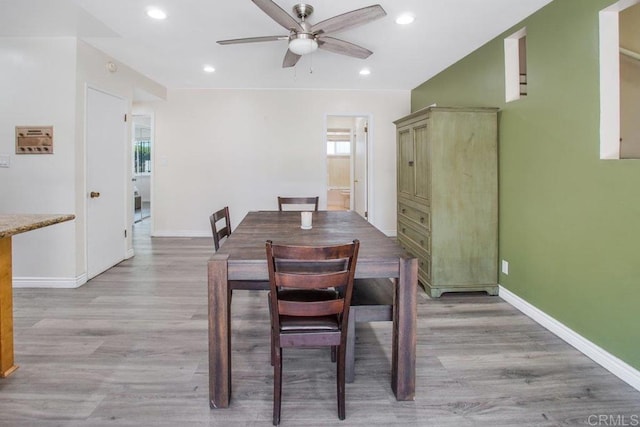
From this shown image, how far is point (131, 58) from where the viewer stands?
4.11 m

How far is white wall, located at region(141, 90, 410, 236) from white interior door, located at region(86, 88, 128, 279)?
1411mm

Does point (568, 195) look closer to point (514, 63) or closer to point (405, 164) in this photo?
point (514, 63)

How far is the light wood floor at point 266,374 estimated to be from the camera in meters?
1.68

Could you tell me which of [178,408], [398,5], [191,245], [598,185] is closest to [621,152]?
[598,185]

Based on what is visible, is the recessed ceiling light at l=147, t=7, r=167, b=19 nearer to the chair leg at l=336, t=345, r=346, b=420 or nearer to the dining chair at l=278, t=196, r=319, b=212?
the dining chair at l=278, t=196, r=319, b=212

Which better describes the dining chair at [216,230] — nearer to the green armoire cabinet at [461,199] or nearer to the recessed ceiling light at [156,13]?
the recessed ceiling light at [156,13]

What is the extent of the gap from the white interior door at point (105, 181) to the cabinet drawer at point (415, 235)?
3.35 meters

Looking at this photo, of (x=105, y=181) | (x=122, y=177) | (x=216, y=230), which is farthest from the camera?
(x=122, y=177)

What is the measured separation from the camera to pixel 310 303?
1.54m

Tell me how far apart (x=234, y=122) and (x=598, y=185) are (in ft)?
16.1

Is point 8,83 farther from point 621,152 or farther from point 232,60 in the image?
point 621,152

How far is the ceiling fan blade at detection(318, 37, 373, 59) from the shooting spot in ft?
9.18

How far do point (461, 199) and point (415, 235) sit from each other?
2.02 feet

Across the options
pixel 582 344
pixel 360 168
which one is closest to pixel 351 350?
pixel 582 344
